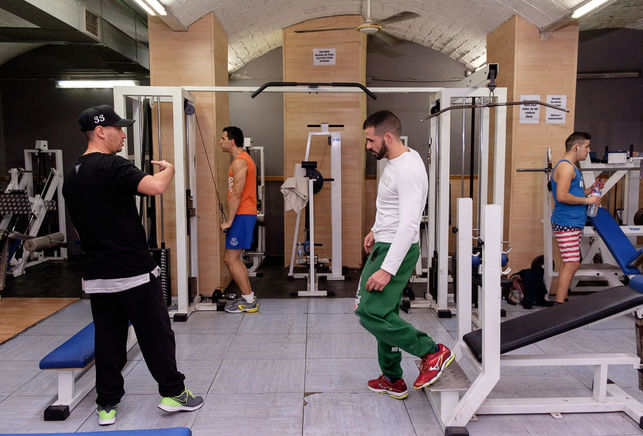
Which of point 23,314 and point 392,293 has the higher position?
point 392,293

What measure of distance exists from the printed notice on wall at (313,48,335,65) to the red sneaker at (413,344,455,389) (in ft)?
15.0

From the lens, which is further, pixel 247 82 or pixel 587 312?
pixel 247 82

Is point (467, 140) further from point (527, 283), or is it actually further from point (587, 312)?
point (587, 312)

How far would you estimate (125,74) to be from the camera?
741cm

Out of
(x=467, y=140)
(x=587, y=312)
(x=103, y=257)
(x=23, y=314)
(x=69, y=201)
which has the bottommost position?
(x=23, y=314)

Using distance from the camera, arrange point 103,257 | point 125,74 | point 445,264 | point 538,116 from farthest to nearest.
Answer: point 125,74 < point 538,116 < point 445,264 < point 103,257

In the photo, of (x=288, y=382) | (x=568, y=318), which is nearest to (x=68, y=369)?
(x=288, y=382)

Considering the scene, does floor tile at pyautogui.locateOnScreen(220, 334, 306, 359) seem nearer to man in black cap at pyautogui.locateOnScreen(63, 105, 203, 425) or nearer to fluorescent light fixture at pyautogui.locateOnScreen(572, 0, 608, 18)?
man in black cap at pyautogui.locateOnScreen(63, 105, 203, 425)

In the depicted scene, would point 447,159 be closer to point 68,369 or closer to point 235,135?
point 235,135

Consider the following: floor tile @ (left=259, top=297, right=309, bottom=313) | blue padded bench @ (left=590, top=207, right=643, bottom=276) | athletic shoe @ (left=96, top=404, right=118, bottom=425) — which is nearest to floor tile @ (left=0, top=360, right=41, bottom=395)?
athletic shoe @ (left=96, top=404, right=118, bottom=425)

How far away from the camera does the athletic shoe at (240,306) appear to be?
440cm

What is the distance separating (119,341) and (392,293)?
148cm

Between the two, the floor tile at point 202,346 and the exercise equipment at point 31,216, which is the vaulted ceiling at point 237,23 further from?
the floor tile at point 202,346

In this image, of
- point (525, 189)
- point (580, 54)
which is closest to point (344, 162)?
point (525, 189)
